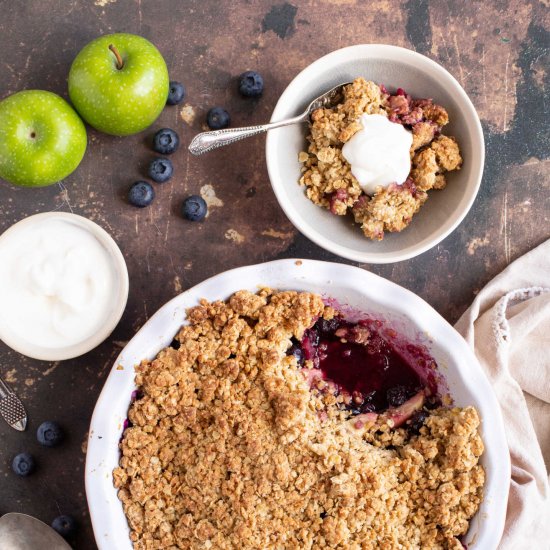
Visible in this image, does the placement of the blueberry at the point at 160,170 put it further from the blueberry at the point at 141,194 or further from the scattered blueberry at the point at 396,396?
the scattered blueberry at the point at 396,396

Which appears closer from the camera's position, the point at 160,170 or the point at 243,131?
the point at 243,131

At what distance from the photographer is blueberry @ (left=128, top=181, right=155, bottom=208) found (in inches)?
79.2

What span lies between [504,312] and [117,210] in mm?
1262

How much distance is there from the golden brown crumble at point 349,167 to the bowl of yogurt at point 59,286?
648 mm

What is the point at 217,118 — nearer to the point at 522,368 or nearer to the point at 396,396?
the point at 396,396

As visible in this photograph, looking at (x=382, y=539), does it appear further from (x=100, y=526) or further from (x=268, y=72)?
(x=268, y=72)

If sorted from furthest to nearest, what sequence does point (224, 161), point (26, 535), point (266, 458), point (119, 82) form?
point (224, 161), point (26, 535), point (119, 82), point (266, 458)

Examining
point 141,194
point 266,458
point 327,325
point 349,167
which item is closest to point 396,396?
point 327,325

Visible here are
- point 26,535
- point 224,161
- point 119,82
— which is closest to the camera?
point 119,82

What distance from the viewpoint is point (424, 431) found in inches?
70.7

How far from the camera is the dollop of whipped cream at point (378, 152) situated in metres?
1.82

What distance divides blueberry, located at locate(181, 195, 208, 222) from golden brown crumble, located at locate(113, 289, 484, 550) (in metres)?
0.38

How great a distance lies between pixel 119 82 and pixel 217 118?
35 cm

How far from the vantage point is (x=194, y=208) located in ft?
6.61
